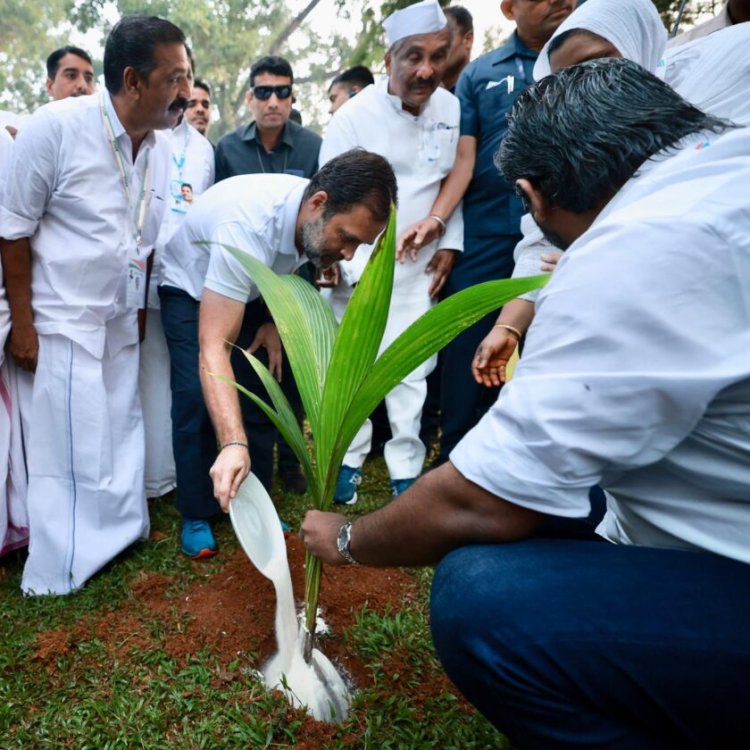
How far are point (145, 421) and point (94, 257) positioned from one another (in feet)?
2.56

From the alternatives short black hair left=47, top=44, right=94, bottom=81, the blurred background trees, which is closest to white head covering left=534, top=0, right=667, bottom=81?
short black hair left=47, top=44, right=94, bottom=81

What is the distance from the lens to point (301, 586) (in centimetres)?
213

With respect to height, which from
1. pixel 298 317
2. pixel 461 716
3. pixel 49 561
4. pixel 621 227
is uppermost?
pixel 621 227

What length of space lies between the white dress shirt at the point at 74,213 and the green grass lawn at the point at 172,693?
2.86ft

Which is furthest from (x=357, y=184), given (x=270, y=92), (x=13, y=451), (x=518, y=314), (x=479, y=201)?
(x=270, y=92)

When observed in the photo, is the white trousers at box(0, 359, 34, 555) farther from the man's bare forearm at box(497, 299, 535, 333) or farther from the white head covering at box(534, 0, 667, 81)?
the white head covering at box(534, 0, 667, 81)

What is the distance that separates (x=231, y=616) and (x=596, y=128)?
1.63 metres

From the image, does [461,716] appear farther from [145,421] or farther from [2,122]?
[2,122]

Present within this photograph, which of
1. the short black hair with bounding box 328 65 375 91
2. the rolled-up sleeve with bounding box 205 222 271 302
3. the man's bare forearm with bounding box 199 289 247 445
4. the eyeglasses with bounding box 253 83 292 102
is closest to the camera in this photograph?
the man's bare forearm with bounding box 199 289 247 445

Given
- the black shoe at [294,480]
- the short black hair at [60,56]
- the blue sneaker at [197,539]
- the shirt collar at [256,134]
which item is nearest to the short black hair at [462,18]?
the shirt collar at [256,134]

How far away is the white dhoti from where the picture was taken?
2.82 metres

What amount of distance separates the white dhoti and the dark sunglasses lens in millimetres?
1409

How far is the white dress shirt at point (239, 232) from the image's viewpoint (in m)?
2.03

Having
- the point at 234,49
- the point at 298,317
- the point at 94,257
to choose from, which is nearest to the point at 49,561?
the point at 94,257
